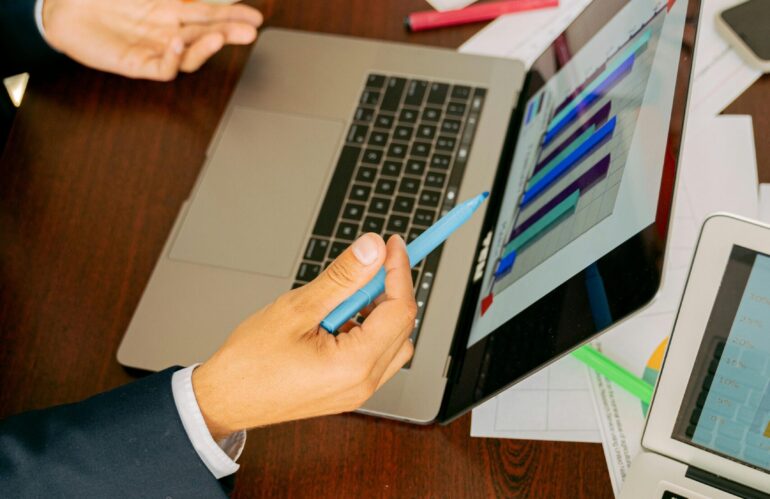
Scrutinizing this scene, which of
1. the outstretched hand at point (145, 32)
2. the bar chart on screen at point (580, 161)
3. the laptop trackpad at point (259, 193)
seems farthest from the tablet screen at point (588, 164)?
the outstretched hand at point (145, 32)

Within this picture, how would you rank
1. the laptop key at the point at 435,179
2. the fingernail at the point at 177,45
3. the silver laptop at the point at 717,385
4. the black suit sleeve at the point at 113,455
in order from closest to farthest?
the silver laptop at the point at 717,385 → the black suit sleeve at the point at 113,455 → the laptop key at the point at 435,179 → the fingernail at the point at 177,45

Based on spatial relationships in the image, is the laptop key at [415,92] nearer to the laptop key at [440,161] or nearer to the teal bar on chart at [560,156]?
the laptop key at [440,161]

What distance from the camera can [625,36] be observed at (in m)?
0.71

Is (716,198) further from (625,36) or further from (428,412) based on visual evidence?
(428,412)

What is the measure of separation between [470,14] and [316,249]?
0.38 metres

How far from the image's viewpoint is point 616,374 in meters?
0.71

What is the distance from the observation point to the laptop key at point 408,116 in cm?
90

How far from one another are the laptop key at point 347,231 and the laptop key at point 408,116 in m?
0.15

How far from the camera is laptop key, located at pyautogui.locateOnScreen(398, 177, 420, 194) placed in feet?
2.78

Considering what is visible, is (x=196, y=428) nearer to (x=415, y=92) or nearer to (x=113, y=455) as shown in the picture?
(x=113, y=455)

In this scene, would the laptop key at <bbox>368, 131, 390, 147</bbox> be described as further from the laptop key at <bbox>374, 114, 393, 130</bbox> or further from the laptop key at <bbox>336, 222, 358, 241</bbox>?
the laptop key at <bbox>336, 222, 358, 241</bbox>

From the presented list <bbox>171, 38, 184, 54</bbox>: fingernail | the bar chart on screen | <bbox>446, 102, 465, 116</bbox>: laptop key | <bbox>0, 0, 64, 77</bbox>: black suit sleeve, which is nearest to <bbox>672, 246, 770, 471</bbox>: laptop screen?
the bar chart on screen

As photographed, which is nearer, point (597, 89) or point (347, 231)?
point (597, 89)

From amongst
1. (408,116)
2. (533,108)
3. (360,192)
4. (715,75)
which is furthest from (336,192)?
(715,75)
